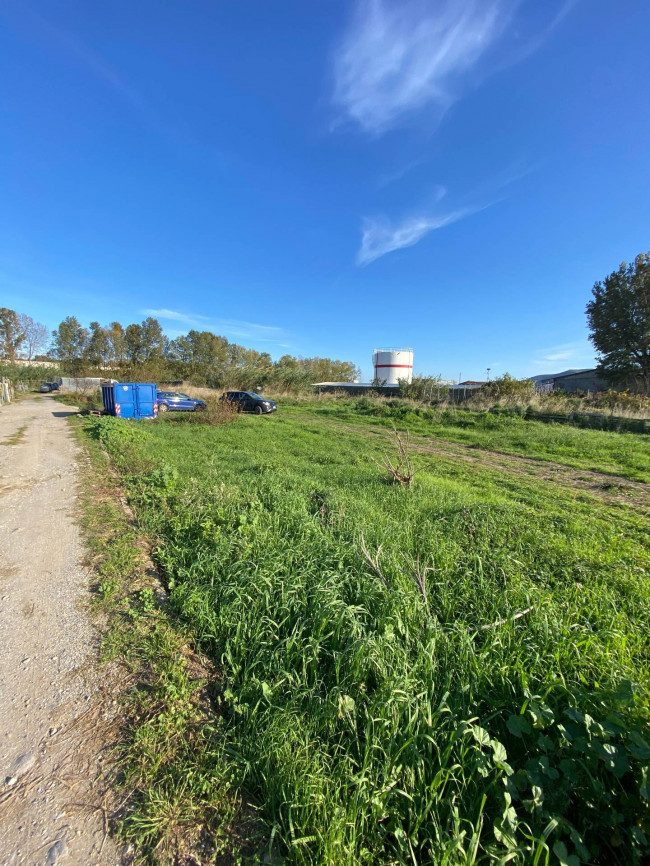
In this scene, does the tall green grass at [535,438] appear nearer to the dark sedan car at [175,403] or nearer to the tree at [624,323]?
the dark sedan car at [175,403]

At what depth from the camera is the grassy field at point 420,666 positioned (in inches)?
52.6

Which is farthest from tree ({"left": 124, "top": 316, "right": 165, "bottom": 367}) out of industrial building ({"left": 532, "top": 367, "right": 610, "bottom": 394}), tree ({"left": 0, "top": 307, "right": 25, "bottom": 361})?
industrial building ({"left": 532, "top": 367, "right": 610, "bottom": 394})

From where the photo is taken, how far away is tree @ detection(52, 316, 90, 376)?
4578cm

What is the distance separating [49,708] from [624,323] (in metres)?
39.9

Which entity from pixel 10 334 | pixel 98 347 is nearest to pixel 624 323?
pixel 98 347

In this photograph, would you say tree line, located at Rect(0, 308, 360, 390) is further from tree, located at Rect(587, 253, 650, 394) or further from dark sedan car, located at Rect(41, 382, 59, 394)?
Result: tree, located at Rect(587, 253, 650, 394)

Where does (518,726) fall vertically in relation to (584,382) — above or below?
below

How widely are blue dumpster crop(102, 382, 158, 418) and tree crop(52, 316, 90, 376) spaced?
3764 centimetres

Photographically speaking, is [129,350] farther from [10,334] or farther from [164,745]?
[164,745]

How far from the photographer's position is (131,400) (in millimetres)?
15992

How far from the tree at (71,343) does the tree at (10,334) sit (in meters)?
3.84

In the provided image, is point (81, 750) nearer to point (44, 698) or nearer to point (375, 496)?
point (44, 698)

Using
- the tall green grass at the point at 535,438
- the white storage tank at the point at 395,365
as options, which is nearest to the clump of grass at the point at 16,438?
the tall green grass at the point at 535,438

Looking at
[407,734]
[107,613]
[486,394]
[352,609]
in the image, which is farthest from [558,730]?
[486,394]
